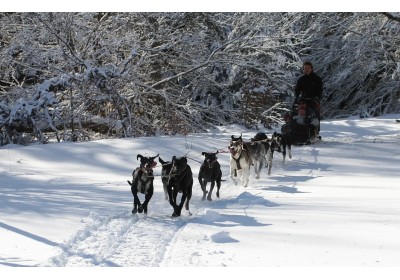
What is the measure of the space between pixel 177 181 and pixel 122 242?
163 centimetres

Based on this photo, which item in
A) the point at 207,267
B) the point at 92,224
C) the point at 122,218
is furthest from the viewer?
the point at 122,218

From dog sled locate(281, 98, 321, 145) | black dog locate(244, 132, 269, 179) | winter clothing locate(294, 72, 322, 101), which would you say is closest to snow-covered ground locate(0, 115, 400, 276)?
black dog locate(244, 132, 269, 179)

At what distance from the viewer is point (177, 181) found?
7711 millimetres

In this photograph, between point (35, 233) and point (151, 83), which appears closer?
point (35, 233)

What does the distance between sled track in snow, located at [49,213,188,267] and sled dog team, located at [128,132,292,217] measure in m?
0.32

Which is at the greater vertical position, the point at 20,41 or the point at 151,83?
the point at 20,41

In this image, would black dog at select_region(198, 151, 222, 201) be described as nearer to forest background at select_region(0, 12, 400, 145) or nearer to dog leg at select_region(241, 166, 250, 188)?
dog leg at select_region(241, 166, 250, 188)

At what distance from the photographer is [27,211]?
7570 millimetres

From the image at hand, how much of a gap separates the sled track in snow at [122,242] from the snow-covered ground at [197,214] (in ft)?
0.04

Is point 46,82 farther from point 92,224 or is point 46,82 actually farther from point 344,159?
point 92,224

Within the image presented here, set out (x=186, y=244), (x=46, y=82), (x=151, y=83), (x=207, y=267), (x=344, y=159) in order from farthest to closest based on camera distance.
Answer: (x=151, y=83) → (x=46, y=82) → (x=344, y=159) → (x=186, y=244) → (x=207, y=267)

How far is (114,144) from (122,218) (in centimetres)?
572

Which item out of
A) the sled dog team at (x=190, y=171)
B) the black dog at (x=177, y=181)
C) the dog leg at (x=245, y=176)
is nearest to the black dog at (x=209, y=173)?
the sled dog team at (x=190, y=171)

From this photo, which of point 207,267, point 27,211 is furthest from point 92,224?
point 207,267
